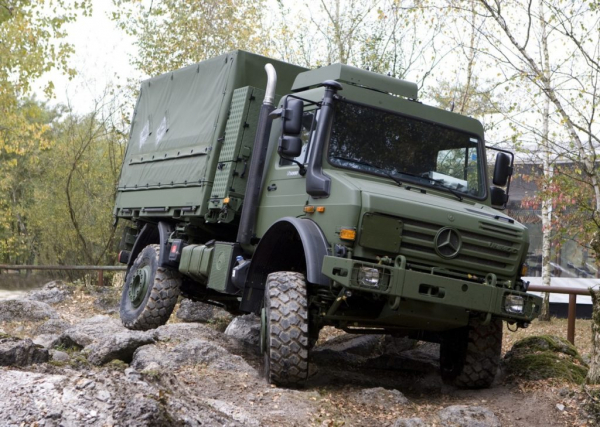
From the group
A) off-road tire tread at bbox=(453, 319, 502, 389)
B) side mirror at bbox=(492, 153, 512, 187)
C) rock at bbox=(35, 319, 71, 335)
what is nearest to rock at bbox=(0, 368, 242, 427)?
off-road tire tread at bbox=(453, 319, 502, 389)

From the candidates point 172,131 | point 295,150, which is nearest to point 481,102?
point 172,131

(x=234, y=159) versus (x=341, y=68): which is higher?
(x=341, y=68)

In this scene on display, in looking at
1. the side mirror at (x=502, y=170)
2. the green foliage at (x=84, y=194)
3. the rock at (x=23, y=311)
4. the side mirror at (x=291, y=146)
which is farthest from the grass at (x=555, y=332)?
the green foliage at (x=84, y=194)

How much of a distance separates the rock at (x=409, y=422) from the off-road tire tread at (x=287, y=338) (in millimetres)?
1184

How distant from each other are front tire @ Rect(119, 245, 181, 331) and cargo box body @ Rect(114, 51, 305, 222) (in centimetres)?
67

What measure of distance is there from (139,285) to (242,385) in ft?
13.9

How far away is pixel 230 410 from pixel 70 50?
15118mm

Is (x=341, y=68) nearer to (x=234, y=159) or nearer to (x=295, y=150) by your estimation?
(x=295, y=150)

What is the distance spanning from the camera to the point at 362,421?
6082mm

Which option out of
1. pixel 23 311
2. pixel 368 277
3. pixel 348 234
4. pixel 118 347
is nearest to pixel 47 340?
pixel 118 347

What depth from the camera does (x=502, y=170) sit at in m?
8.14

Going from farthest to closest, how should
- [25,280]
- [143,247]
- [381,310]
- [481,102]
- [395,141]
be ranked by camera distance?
1. [25,280]
2. [481,102]
3. [143,247]
4. [395,141]
5. [381,310]

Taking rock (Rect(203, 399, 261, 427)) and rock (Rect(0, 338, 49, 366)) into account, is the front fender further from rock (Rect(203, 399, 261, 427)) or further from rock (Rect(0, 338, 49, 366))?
rock (Rect(0, 338, 49, 366))

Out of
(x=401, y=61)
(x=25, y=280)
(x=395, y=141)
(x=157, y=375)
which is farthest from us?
(x=25, y=280)
